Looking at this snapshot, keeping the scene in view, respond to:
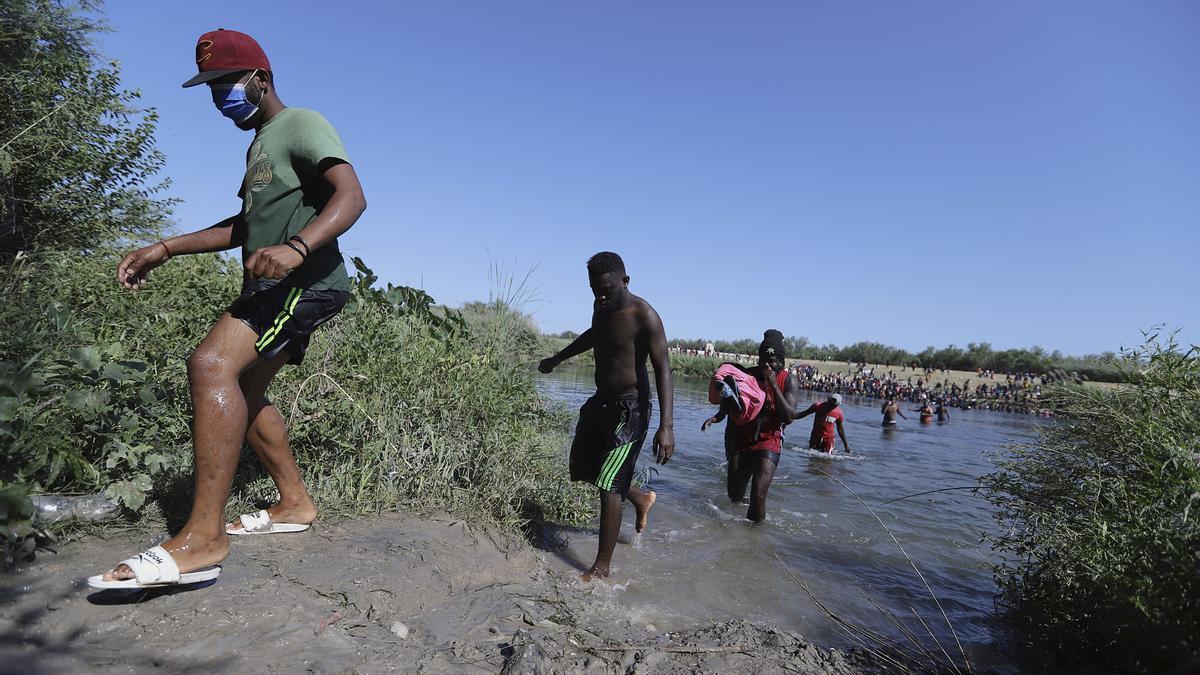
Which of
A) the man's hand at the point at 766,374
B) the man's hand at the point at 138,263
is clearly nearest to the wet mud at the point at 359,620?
the man's hand at the point at 138,263

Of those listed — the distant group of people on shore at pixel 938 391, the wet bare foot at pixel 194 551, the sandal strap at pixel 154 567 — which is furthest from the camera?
the distant group of people on shore at pixel 938 391

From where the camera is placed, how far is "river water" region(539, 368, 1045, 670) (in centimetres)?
367

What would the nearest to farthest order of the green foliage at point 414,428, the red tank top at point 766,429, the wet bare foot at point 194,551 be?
1. the wet bare foot at point 194,551
2. the green foliage at point 414,428
3. the red tank top at point 766,429

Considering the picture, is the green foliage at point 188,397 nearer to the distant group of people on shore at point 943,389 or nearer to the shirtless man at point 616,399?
the shirtless man at point 616,399

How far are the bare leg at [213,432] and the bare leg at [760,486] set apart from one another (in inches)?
184

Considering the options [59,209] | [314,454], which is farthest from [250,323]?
[59,209]

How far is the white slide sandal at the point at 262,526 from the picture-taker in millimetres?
2744

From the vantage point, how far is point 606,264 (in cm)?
407

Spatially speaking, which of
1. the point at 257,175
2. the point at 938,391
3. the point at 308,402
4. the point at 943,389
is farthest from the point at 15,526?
the point at 943,389

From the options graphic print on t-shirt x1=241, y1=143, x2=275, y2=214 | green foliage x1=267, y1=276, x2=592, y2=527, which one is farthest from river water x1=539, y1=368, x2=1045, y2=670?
graphic print on t-shirt x1=241, y1=143, x2=275, y2=214

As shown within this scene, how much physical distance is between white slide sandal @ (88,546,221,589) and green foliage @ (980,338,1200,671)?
3.26 metres

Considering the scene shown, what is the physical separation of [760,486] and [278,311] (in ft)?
15.7

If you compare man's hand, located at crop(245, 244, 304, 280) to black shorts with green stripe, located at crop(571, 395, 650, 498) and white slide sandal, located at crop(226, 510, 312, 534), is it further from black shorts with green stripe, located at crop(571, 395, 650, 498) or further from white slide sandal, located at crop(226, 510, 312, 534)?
black shorts with green stripe, located at crop(571, 395, 650, 498)

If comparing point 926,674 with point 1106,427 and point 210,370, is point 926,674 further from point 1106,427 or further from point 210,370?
point 210,370
